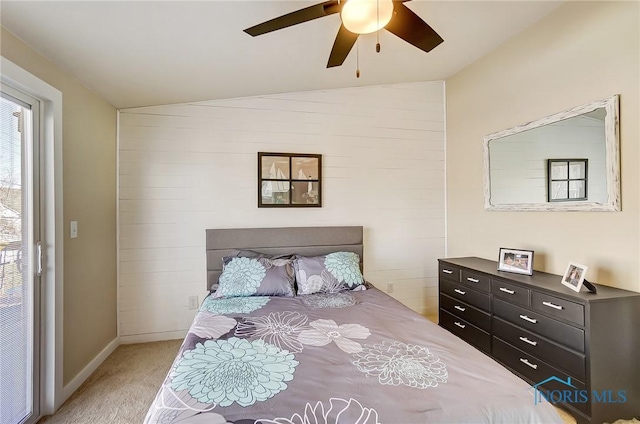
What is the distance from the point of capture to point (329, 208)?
3.44 metres

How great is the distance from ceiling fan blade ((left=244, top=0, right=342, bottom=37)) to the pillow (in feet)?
6.28

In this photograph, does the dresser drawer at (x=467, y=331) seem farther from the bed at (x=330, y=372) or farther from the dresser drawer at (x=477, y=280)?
the bed at (x=330, y=372)

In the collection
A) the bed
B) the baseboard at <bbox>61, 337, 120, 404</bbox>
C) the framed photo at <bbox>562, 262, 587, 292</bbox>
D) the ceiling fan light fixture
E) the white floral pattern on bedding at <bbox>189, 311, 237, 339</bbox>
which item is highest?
the ceiling fan light fixture

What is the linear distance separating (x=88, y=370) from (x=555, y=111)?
4.35 m

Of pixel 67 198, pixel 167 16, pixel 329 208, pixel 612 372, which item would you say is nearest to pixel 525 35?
pixel 329 208

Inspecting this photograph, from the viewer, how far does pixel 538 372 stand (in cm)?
212

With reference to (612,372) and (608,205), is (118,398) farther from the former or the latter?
(608,205)

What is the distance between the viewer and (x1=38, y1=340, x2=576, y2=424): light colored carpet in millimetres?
1991

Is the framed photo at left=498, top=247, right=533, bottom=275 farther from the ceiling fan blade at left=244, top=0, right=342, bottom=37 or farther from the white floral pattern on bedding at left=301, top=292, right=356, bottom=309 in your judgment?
the ceiling fan blade at left=244, top=0, right=342, bottom=37

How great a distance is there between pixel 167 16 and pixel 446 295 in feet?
10.7

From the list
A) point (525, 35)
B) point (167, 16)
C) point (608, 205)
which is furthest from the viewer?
point (525, 35)

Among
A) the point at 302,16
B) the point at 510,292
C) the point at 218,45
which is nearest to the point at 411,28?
the point at 302,16

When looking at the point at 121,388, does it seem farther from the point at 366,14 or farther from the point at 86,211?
the point at 366,14

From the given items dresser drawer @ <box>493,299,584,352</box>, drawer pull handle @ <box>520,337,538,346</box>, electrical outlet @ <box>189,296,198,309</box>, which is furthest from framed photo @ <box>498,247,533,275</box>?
electrical outlet @ <box>189,296,198,309</box>
